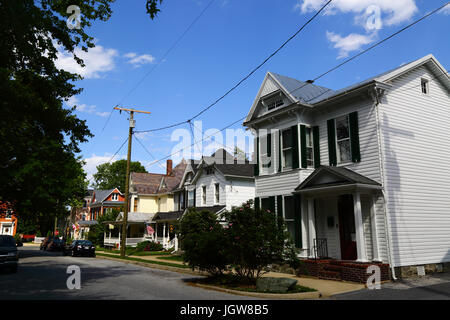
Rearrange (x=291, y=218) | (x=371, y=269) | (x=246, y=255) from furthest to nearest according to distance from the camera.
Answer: (x=291, y=218)
(x=371, y=269)
(x=246, y=255)

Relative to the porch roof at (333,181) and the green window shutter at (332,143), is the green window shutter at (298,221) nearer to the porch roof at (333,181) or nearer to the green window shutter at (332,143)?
the porch roof at (333,181)

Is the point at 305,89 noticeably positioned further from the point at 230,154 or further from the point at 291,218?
the point at 230,154

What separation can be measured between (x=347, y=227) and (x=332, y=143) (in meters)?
3.97

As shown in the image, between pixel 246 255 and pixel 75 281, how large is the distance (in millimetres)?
7083

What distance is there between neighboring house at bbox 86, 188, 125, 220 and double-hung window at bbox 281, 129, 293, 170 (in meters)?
44.3

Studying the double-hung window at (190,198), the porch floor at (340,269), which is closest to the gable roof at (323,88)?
the porch floor at (340,269)

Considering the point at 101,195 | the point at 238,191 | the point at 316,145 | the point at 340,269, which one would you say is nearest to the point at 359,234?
the point at 340,269

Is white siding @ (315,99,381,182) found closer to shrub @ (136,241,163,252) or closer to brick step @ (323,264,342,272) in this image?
brick step @ (323,264,342,272)

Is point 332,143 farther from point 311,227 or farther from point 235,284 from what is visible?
point 235,284

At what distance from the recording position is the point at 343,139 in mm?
15883

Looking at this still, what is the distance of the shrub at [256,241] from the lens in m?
11.7

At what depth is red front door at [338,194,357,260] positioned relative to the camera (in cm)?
1505
